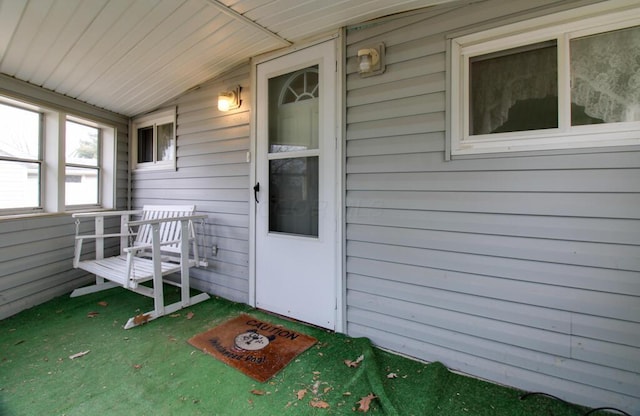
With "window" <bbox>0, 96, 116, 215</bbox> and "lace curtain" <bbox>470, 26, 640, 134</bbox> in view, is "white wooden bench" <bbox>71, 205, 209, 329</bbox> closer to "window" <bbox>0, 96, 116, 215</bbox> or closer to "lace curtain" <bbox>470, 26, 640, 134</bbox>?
"window" <bbox>0, 96, 116, 215</bbox>

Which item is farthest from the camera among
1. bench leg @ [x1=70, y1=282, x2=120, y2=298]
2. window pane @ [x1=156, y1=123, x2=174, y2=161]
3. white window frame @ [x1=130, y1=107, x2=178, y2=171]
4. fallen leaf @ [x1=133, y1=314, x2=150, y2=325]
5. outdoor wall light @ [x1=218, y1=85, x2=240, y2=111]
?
window pane @ [x1=156, y1=123, x2=174, y2=161]

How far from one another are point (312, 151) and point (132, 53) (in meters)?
1.84

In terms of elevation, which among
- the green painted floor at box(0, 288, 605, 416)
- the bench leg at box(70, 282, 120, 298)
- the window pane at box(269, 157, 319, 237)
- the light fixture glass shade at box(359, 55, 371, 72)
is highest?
the light fixture glass shade at box(359, 55, 371, 72)

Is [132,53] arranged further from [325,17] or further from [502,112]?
[502,112]

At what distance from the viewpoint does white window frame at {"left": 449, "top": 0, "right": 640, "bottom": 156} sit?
1.60m

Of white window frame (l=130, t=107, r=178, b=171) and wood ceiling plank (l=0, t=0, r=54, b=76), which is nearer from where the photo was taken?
wood ceiling plank (l=0, t=0, r=54, b=76)

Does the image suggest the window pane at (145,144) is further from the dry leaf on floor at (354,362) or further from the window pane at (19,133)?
the dry leaf on floor at (354,362)

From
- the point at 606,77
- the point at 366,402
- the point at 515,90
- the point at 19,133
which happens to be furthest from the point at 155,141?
the point at 606,77

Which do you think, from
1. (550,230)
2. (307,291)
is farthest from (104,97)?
(550,230)

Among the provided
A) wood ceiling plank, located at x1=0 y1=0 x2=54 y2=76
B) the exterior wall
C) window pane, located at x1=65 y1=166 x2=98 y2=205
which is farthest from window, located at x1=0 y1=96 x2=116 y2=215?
wood ceiling plank, located at x1=0 y1=0 x2=54 y2=76

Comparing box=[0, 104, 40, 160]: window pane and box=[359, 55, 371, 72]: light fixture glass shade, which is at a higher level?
box=[359, 55, 371, 72]: light fixture glass shade

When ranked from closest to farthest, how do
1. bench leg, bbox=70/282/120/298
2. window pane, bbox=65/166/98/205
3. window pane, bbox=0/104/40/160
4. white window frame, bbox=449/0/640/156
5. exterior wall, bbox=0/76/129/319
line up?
white window frame, bbox=449/0/640/156 → exterior wall, bbox=0/76/129/319 → window pane, bbox=0/104/40/160 → bench leg, bbox=70/282/120/298 → window pane, bbox=65/166/98/205

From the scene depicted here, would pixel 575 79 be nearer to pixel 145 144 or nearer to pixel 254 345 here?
pixel 254 345

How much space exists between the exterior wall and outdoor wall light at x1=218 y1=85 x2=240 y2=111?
5.88 feet
